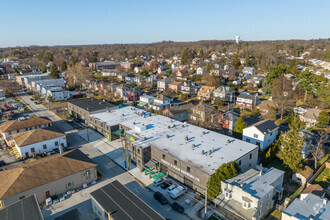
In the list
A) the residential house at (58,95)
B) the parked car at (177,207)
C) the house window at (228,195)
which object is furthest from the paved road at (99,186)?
the residential house at (58,95)

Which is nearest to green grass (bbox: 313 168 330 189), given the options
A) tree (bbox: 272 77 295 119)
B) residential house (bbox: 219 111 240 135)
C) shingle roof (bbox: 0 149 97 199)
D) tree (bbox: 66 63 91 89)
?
residential house (bbox: 219 111 240 135)

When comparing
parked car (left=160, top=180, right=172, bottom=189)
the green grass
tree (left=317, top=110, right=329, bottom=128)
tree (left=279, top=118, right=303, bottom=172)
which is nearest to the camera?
parked car (left=160, top=180, right=172, bottom=189)

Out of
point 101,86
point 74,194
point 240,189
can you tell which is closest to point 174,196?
point 240,189

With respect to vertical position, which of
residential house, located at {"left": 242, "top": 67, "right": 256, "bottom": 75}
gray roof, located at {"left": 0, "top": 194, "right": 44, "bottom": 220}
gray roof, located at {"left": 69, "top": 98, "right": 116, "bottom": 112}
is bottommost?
gray roof, located at {"left": 0, "top": 194, "right": 44, "bottom": 220}

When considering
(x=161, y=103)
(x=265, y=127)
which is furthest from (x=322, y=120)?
(x=161, y=103)

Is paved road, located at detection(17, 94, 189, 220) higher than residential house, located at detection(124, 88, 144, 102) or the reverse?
the reverse

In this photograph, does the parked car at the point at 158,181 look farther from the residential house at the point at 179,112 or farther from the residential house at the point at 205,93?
the residential house at the point at 205,93

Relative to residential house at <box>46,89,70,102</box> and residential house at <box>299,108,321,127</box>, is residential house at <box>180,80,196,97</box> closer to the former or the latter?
residential house at <box>299,108,321,127</box>

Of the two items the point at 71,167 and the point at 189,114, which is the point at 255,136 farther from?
the point at 71,167
